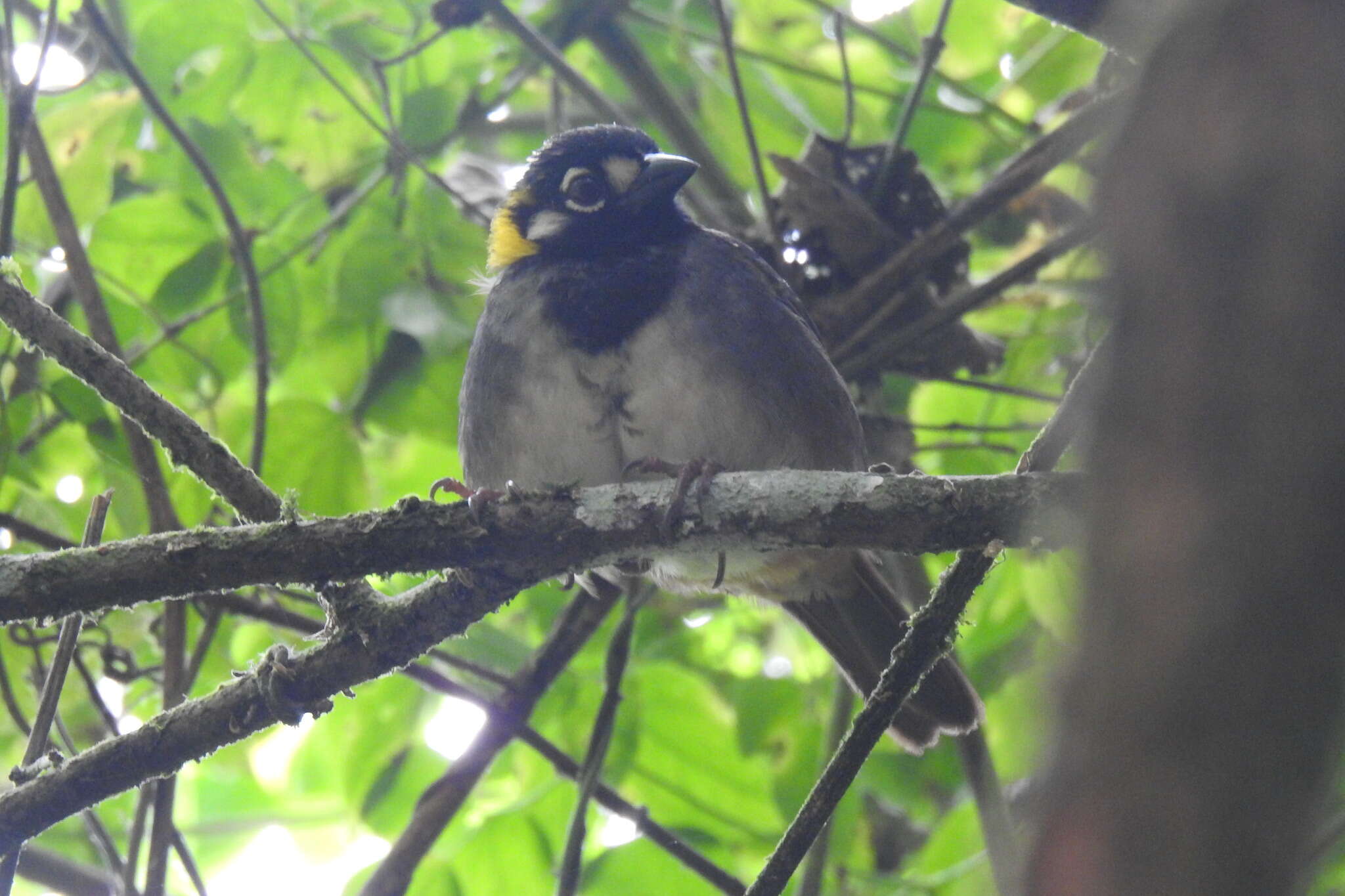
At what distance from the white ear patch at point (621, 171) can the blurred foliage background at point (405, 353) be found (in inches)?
23.4

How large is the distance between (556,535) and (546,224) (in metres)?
1.81

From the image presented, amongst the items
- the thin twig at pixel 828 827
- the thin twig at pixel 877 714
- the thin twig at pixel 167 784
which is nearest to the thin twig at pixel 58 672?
the thin twig at pixel 167 784

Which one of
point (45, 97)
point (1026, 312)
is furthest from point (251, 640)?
point (1026, 312)

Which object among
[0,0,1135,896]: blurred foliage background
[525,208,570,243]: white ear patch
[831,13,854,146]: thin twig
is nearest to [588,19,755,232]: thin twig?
[0,0,1135,896]: blurred foliage background

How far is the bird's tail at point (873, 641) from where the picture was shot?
3.58 metres

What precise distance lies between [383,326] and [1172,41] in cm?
378

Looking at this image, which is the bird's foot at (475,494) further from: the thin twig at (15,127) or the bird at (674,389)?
the thin twig at (15,127)

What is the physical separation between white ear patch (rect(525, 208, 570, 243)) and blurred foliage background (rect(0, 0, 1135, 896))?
1.06ft

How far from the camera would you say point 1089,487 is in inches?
29.8

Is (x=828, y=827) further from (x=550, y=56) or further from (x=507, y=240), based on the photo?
(x=550, y=56)

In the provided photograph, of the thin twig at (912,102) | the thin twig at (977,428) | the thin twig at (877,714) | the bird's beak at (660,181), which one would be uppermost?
the thin twig at (912,102)

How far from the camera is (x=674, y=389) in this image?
3.36 m

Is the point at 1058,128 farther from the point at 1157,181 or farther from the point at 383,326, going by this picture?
the point at 1157,181

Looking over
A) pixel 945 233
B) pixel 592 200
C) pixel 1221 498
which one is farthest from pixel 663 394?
pixel 1221 498
